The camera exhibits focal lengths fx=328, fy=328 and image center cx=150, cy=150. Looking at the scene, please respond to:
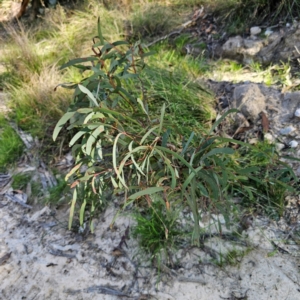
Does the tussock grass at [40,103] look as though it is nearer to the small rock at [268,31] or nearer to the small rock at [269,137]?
the small rock at [269,137]

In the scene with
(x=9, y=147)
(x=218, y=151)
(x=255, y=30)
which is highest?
(x=218, y=151)

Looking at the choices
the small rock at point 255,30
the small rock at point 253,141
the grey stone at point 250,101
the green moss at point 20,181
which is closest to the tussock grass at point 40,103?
the green moss at point 20,181

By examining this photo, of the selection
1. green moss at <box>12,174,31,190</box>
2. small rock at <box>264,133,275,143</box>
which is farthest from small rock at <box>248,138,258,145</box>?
green moss at <box>12,174,31,190</box>

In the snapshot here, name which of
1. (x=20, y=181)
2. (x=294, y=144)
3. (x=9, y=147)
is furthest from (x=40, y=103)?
(x=294, y=144)

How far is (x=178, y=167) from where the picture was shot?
1843mm

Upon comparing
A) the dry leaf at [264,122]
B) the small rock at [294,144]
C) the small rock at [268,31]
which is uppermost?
the small rock at [268,31]

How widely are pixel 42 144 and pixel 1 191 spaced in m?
0.54

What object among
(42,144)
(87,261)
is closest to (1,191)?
(42,144)

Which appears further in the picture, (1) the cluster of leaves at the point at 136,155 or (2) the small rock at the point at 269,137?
(2) the small rock at the point at 269,137

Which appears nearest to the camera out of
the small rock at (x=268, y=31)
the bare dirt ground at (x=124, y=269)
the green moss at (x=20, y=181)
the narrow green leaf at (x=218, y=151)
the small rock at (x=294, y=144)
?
the narrow green leaf at (x=218, y=151)

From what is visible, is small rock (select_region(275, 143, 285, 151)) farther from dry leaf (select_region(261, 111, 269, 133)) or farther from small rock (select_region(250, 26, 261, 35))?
small rock (select_region(250, 26, 261, 35))

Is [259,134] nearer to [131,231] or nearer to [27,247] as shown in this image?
[131,231]

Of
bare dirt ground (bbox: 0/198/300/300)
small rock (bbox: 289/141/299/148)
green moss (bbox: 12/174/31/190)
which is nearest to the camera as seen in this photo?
bare dirt ground (bbox: 0/198/300/300)

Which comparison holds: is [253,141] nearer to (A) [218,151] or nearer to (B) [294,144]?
(B) [294,144]
